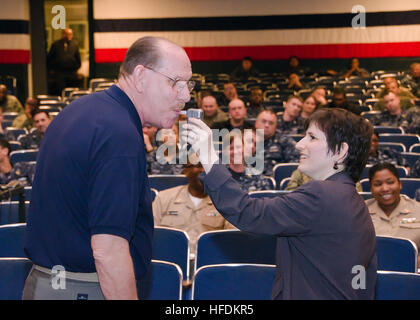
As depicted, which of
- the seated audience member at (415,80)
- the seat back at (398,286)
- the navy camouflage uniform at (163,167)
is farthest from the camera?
the seated audience member at (415,80)

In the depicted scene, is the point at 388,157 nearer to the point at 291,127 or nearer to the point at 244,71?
the point at 291,127

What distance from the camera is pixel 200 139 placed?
160 centimetres

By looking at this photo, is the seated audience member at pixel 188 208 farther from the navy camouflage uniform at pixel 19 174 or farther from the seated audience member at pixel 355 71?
the seated audience member at pixel 355 71

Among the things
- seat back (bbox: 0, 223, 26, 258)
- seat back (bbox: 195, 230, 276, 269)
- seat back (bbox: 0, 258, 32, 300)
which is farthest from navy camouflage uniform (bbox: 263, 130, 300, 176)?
seat back (bbox: 0, 258, 32, 300)

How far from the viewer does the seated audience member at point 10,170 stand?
491 centimetres

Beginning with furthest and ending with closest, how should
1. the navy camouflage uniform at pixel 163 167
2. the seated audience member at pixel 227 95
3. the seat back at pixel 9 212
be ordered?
the seated audience member at pixel 227 95 → the navy camouflage uniform at pixel 163 167 → the seat back at pixel 9 212

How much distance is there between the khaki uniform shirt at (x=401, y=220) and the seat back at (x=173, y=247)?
134 centimetres

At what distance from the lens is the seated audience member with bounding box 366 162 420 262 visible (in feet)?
11.8

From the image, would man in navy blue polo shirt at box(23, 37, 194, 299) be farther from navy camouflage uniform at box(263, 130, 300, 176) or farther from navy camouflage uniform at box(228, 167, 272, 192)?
navy camouflage uniform at box(263, 130, 300, 176)

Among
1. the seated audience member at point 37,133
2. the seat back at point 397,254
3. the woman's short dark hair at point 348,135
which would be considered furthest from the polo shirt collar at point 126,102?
the seated audience member at point 37,133

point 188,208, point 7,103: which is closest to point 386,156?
point 188,208

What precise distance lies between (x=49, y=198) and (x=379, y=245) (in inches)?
76.9

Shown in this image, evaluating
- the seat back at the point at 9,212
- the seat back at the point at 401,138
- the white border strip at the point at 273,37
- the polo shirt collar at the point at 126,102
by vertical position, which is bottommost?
the seat back at the point at 9,212
